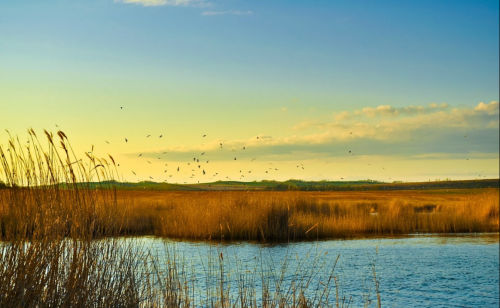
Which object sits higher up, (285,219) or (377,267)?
(285,219)

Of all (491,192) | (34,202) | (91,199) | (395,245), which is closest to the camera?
(34,202)

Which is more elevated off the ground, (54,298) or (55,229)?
(55,229)

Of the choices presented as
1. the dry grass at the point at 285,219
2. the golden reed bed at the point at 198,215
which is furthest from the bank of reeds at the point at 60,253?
the dry grass at the point at 285,219

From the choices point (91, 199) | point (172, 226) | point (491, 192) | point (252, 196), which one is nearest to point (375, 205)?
point (491, 192)

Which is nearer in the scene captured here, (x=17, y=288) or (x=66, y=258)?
(x=17, y=288)

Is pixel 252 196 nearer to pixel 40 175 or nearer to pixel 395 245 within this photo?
pixel 395 245

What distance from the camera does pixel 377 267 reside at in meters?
11.2

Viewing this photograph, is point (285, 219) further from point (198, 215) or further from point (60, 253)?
point (60, 253)

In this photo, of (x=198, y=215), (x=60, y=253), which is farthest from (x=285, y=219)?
(x=60, y=253)

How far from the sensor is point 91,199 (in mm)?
5441

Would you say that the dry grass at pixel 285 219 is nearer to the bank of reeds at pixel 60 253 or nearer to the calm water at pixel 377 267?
the calm water at pixel 377 267

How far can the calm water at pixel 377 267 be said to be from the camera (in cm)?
822

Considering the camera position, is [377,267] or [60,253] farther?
[377,267]

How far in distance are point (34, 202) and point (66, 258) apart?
68cm
